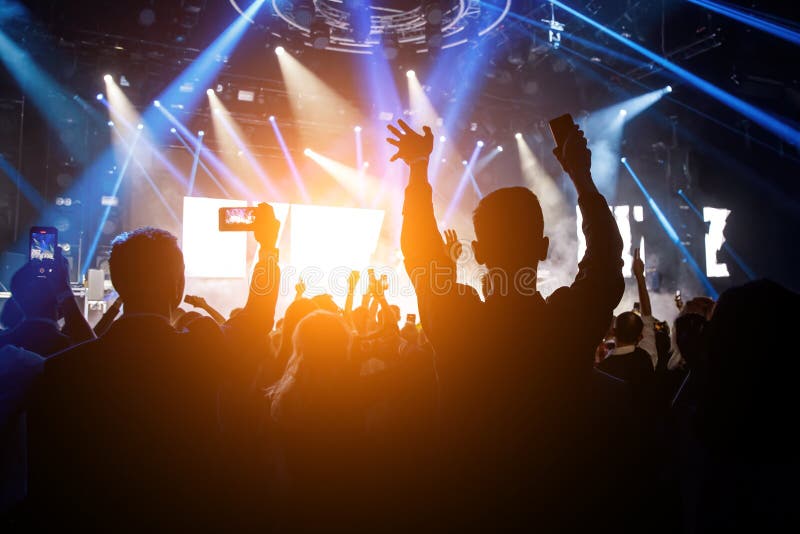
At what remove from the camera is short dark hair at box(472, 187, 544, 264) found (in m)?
1.29

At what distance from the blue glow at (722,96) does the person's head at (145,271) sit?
8643mm

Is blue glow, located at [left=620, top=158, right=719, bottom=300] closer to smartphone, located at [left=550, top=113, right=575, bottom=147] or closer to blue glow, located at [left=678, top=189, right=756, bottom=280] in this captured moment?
blue glow, located at [left=678, top=189, right=756, bottom=280]

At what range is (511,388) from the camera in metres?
1.16

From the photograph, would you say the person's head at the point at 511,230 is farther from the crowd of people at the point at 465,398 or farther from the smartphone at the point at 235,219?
the smartphone at the point at 235,219

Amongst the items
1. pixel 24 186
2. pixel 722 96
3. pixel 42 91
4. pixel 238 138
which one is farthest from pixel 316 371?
pixel 238 138

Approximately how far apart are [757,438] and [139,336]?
1.90 m

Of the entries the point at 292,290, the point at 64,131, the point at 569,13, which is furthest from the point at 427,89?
the point at 64,131

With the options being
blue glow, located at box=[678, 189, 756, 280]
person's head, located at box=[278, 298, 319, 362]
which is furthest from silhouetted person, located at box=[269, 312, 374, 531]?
blue glow, located at box=[678, 189, 756, 280]

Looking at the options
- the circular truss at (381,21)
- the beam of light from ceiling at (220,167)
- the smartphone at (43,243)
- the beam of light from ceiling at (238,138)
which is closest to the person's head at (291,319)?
the smartphone at (43,243)

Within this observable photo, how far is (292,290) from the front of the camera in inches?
499

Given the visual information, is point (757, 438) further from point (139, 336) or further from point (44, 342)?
point (44, 342)

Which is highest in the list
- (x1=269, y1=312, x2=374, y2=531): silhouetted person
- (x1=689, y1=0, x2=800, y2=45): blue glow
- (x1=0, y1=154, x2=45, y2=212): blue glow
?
(x1=689, y1=0, x2=800, y2=45): blue glow

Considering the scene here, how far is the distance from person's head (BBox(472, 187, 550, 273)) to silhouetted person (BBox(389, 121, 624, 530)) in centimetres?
5

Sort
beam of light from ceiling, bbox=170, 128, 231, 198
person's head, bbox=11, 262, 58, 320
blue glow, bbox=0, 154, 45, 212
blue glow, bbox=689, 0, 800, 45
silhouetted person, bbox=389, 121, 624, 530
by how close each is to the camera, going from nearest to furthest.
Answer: silhouetted person, bbox=389, 121, 624, 530, person's head, bbox=11, 262, 58, 320, blue glow, bbox=689, 0, 800, 45, blue glow, bbox=0, 154, 45, 212, beam of light from ceiling, bbox=170, 128, 231, 198
